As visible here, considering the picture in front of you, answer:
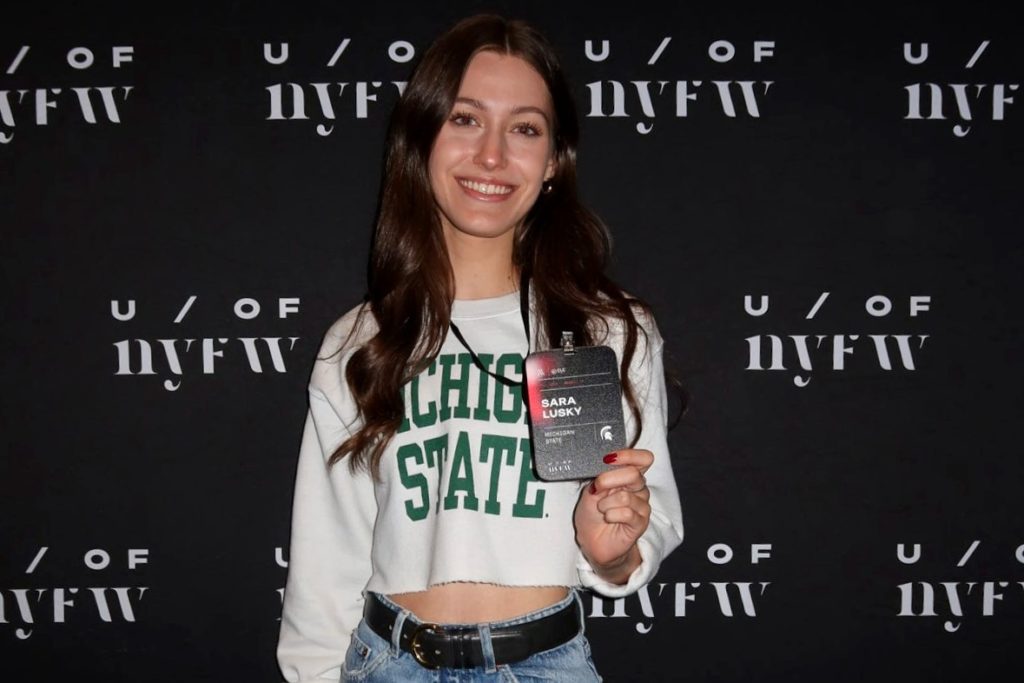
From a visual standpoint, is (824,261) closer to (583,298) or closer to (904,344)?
(904,344)

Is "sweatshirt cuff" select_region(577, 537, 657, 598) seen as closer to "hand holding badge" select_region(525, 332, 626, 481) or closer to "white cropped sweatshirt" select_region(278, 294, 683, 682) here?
"white cropped sweatshirt" select_region(278, 294, 683, 682)

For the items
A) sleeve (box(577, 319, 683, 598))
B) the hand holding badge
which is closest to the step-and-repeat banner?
sleeve (box(577, 319, 683, 598))

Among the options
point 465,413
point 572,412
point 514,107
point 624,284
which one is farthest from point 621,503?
point 624,284

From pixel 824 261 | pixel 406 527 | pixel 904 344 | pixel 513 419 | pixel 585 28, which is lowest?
pixel 406 527

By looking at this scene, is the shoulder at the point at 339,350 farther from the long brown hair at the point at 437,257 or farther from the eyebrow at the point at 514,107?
the eyebrow at the point at 514,107

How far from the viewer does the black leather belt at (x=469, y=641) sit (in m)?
1.33

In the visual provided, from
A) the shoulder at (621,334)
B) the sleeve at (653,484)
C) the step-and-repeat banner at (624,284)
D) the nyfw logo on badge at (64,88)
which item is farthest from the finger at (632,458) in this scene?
the nyfw logo on badge at (64,88)

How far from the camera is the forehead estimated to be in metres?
1.44

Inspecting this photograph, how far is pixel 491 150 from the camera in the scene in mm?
1421

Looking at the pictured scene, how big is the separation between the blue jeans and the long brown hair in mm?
283

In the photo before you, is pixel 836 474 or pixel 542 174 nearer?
pixel 542 174

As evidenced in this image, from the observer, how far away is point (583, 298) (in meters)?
1.52

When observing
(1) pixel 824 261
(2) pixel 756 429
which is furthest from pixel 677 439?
(1) pixel 824 261

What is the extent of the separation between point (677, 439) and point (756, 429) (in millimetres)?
181
